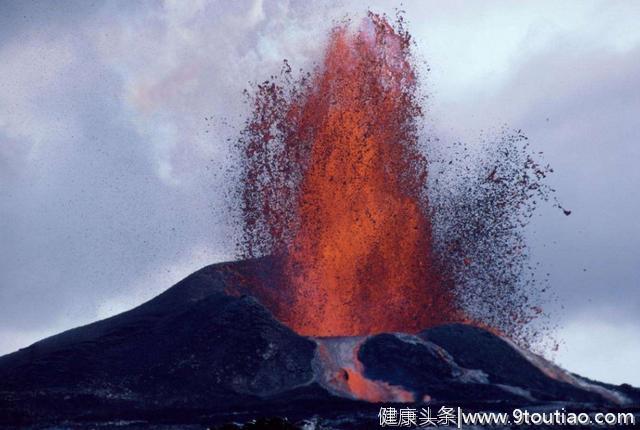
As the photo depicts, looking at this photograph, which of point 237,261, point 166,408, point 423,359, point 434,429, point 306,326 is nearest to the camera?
point 434,429

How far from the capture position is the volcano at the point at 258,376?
3978 centimetres

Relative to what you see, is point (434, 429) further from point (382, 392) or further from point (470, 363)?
point (470, 363)

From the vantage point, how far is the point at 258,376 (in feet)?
140

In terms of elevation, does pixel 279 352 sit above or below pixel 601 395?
above

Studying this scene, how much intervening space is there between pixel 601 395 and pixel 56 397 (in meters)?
24.2

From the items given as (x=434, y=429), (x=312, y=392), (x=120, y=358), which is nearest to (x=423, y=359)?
(x=312, y=392)

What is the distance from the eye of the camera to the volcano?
39.8m

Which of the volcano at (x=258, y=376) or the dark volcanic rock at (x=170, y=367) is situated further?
the dark volcanic rock at (x=170, y=367)

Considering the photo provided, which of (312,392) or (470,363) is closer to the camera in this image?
(312,392)

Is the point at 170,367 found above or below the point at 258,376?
above

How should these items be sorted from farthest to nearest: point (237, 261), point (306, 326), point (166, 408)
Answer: point (237, 261) → point (306, 326) → point (166, 408)

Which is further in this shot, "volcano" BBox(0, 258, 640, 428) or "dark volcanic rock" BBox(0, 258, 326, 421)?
"dark volcanic rock" BBox(0, 258, 326, 421)

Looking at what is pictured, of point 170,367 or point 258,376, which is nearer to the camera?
point 258,376

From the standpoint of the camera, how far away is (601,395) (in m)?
44.2
